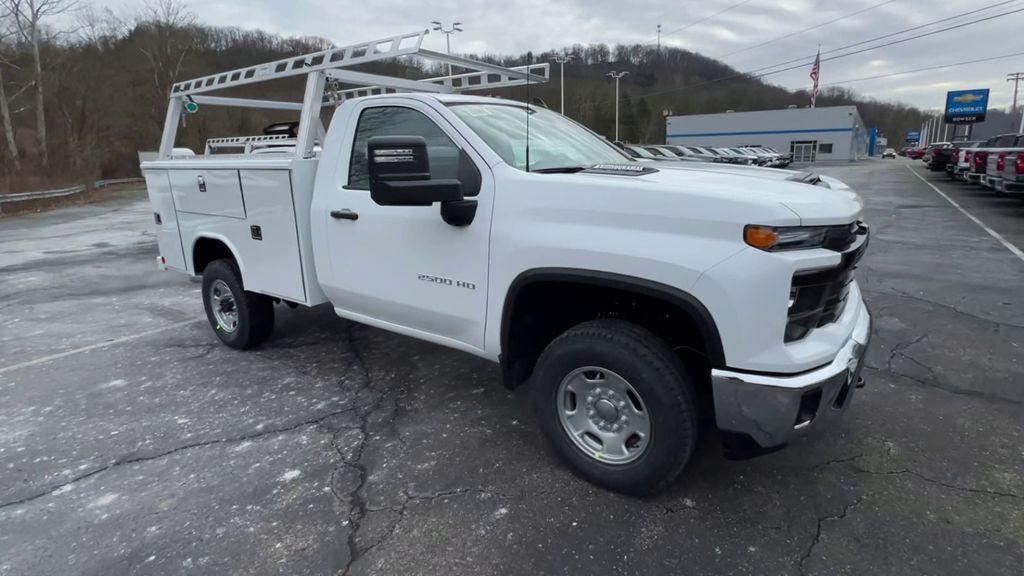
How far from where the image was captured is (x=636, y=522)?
8.99 feet

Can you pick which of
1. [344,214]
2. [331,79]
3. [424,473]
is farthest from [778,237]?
[331,79]

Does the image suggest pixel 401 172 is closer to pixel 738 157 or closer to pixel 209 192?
pixel 209 192

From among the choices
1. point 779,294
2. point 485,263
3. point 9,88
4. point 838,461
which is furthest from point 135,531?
point 9,88

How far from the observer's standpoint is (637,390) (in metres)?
2.66

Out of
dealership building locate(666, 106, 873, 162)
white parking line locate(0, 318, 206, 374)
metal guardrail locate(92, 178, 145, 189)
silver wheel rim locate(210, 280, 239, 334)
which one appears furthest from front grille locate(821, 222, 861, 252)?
dealership building locate(666, 106, 873, 162)

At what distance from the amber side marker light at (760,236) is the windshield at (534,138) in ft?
3.98

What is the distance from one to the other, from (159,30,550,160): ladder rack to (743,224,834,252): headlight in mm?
1416

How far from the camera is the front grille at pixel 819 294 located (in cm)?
241

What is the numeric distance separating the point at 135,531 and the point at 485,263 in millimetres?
2103

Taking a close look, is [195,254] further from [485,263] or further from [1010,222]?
[1010,222]

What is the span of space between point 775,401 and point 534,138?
1976 millimetres

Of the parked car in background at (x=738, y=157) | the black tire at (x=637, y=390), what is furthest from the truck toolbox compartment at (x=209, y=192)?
the parked car in background at (x=738, y=157)

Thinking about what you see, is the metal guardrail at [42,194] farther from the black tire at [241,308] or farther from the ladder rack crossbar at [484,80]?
the ladder rack crossbar at [484,80]

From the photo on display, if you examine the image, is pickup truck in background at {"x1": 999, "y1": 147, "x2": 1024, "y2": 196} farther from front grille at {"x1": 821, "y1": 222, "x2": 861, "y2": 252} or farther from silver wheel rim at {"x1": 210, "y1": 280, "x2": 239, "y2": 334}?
silver wheel rim at {"x1": 210, "y1": 280, "x2": 239, "y2": 334}
